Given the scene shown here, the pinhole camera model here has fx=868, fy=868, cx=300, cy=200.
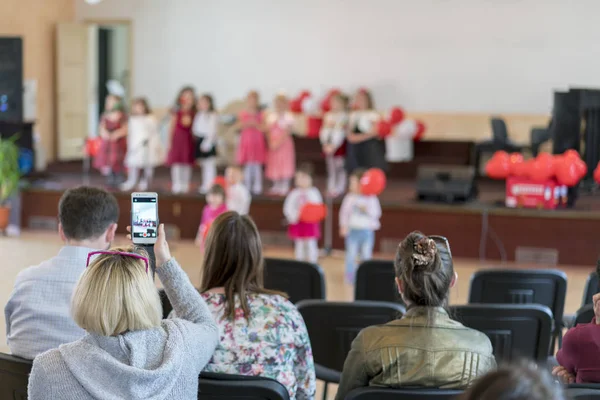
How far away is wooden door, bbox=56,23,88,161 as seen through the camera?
37.7 ft

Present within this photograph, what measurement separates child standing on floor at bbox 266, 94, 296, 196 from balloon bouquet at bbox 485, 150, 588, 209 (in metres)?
2.29

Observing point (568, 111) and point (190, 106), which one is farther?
point (190, 106)

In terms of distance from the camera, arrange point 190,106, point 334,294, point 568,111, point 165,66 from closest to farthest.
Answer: point 334,294, point 568,111, point 190,106, point 165,66

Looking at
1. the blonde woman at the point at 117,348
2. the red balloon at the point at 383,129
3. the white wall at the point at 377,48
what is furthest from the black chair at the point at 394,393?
the white wall at the point at 377,48

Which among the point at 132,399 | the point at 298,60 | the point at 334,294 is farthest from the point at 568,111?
the point at 132,399

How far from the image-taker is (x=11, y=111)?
33.6 feet

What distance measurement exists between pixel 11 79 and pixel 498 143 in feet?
19.3

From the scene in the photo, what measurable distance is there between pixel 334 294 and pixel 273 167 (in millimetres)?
2948

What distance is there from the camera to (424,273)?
2.39m

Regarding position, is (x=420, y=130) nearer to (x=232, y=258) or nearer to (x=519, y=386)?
(x=232, y=258)

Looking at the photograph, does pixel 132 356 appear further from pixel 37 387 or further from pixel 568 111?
pixel 568 111

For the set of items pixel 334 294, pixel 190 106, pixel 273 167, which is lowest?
pixel 334 294

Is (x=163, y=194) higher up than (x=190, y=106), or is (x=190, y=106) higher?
(x=190, y=106)

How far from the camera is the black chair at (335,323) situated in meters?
3.43
